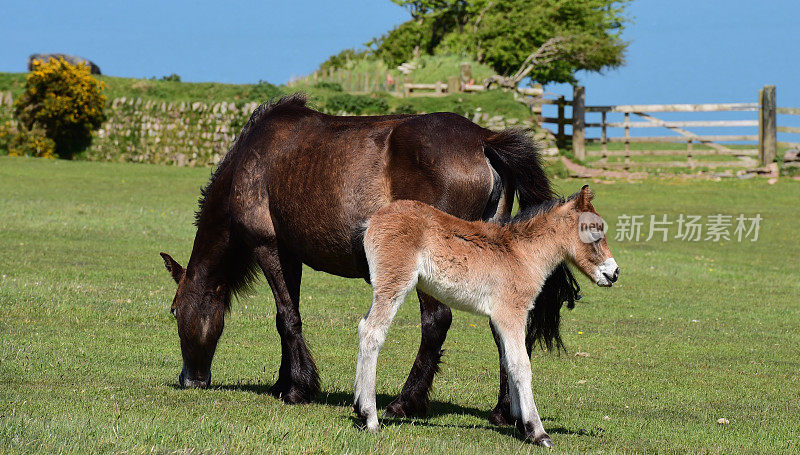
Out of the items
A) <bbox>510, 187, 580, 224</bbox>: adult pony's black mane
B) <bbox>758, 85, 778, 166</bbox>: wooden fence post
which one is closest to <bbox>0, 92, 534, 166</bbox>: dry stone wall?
<bbox>758, 85, 778, 166</bbox>: wooden fence post

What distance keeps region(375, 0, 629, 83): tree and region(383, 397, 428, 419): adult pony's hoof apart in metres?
42.2

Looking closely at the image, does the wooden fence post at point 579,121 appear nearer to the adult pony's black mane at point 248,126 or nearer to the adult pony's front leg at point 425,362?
the adult pony's black mane at point 248,126

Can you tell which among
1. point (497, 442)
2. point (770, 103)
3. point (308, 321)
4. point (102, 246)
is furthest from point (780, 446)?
point (770, 103)

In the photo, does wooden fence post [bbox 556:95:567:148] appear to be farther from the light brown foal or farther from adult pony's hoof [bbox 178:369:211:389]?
the light brown foal

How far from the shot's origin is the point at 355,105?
126ft

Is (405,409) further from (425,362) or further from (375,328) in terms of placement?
(375,328)

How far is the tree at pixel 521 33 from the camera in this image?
5006 cm

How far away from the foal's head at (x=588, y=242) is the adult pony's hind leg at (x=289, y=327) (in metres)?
2.60

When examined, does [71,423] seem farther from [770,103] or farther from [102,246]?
[770,103]

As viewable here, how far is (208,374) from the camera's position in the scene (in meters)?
8.42

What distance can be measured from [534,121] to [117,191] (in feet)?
59.0

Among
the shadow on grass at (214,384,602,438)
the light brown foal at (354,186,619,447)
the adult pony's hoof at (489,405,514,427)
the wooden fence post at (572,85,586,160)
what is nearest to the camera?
the light brown foal at (354,186,619,447)

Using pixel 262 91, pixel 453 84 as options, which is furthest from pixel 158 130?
pixel 453 84

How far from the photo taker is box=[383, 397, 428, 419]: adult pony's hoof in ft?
23.9
